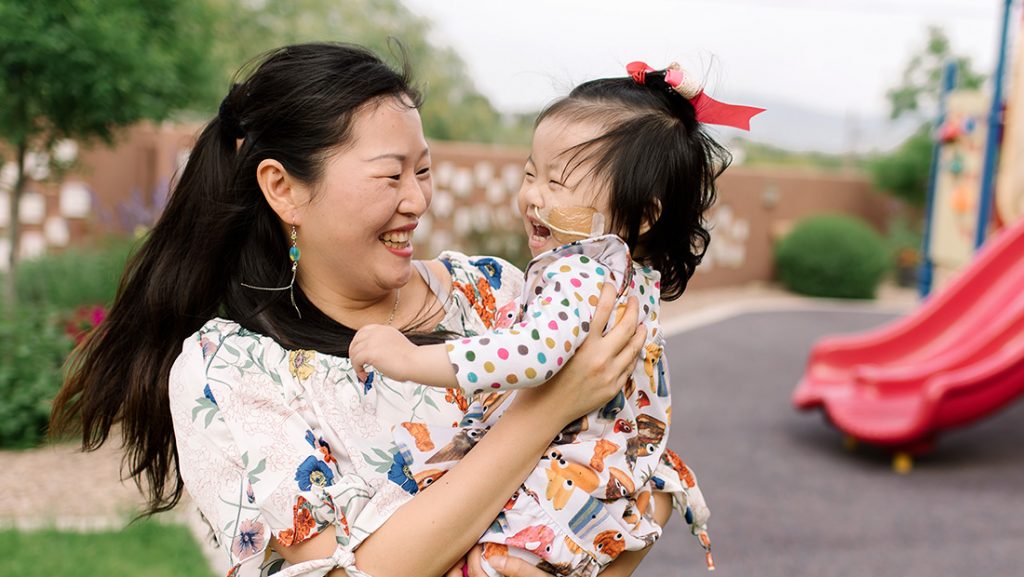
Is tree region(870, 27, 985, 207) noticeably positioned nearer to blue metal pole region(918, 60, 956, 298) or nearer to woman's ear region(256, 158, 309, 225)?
blue metal pole region(918, 60, 956, 298)

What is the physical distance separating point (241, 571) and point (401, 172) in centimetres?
70

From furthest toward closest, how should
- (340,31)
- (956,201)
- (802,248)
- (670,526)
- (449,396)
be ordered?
(340,31), (802,248), (956,201), (670,526), (449,396)

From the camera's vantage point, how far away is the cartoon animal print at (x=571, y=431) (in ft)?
5.21

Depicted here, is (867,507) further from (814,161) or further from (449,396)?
(814,161)

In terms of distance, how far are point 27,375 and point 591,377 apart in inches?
171

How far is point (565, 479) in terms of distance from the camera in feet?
5.08

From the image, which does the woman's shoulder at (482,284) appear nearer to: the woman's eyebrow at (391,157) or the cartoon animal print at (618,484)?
the woman's eyebrow at (391,157)

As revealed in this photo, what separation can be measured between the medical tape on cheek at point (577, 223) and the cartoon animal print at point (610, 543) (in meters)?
0.47

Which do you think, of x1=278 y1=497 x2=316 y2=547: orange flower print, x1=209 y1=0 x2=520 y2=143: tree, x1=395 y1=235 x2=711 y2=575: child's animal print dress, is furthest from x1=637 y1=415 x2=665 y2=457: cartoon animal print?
x1=209 y1=0 x2=520 y2=143: tree

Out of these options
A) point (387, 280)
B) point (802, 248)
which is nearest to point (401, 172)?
point (387, 280)

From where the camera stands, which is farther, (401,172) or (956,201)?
(956,201)

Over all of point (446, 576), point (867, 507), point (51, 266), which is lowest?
point (867, 507)

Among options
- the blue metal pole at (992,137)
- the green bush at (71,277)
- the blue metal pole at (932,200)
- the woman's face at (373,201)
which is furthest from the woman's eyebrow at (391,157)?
the blue metal pole at (932,200)

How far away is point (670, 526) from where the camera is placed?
15.1ft
